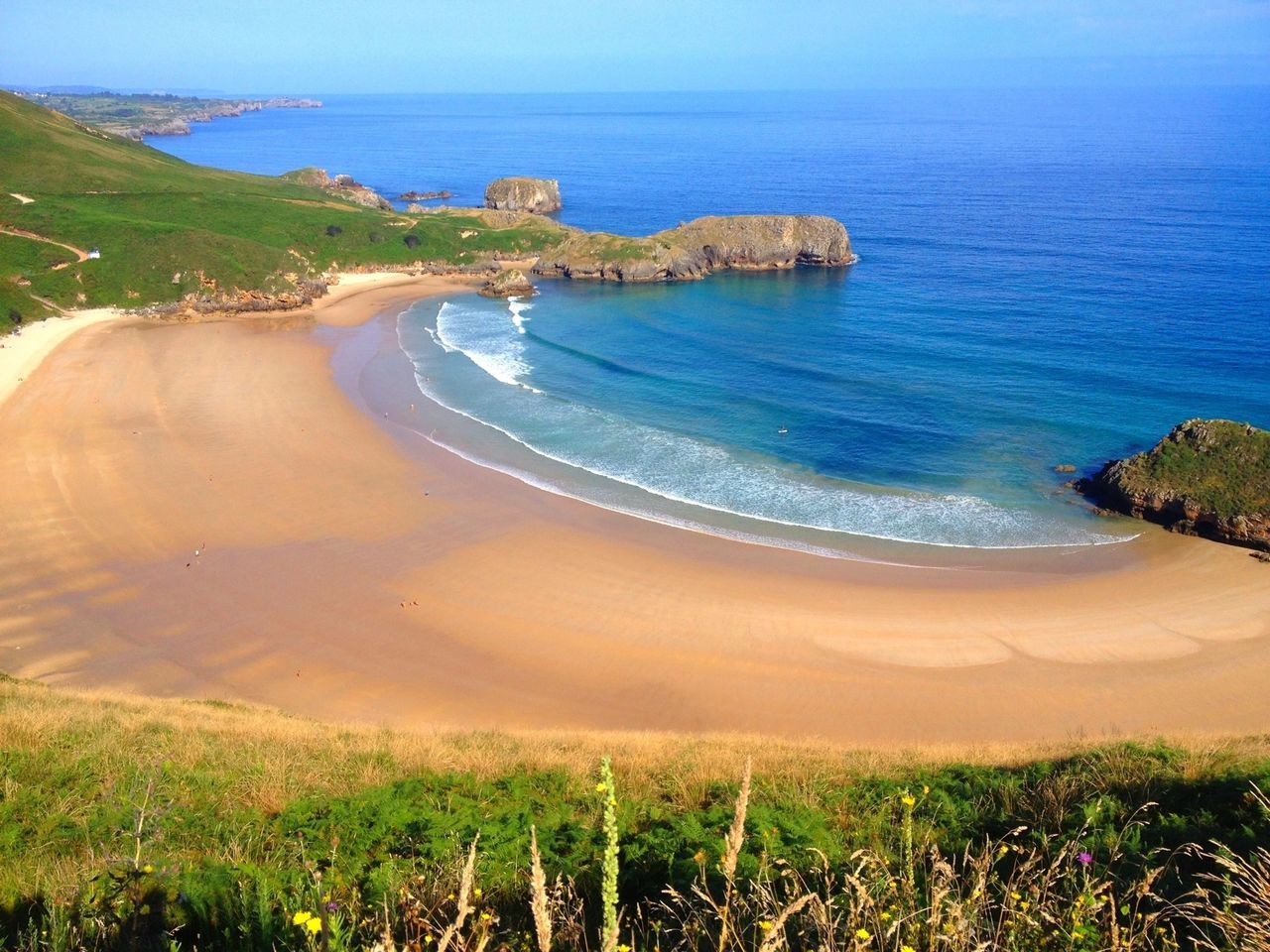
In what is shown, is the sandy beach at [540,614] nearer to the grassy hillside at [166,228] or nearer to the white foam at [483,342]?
the white foam at [483,342]

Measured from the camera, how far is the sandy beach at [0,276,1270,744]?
20484mm

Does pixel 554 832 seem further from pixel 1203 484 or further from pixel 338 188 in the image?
pixel 338 188

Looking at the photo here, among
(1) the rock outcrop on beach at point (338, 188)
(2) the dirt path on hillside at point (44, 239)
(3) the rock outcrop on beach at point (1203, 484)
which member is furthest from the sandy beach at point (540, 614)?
(1) the rock outcrop on beach at point (338, 188)

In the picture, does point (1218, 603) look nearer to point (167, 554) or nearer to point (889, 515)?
point (889, 515)

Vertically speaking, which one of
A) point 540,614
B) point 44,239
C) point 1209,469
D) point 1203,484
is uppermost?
point 44,239

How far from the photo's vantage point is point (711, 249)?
240ft

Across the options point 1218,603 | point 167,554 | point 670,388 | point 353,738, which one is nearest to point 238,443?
point 167,554

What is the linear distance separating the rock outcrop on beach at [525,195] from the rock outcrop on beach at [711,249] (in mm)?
29811

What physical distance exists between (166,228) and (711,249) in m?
44.0

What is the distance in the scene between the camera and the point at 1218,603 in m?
25.0

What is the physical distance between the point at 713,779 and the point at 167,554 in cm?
2199

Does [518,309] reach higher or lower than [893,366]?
higher

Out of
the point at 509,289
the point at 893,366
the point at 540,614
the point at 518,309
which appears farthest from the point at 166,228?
the point at 540,614

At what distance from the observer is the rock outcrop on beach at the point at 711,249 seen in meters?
70.7
